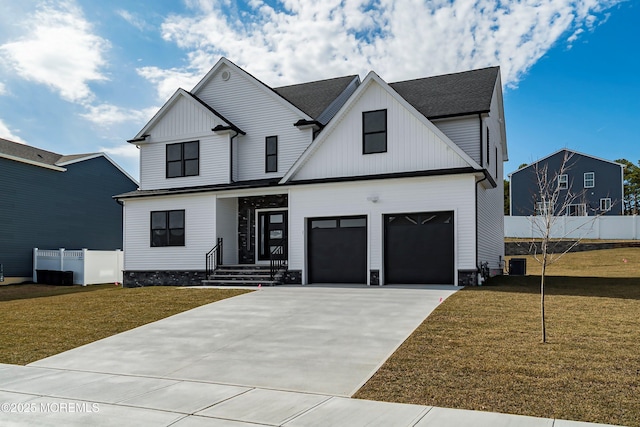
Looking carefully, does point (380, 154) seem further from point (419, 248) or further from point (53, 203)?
point (53, 203)

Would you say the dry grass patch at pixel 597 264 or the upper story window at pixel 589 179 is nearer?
the dry grass patch at pixel 597 264

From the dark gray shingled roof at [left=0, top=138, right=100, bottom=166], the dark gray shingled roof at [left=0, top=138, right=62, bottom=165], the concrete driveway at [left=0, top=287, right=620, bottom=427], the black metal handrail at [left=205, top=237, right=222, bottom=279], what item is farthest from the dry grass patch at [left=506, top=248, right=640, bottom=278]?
the dark gray shingled roof at [left=0, top=138, right=62, bottom=165]

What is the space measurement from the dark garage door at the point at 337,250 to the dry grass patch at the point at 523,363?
6639 millimetres

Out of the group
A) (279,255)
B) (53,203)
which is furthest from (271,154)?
(53,203)

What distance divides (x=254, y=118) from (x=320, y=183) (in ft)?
18.2

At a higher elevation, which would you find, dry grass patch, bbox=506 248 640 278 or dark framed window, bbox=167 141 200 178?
dark framed window, bbox=167 141 200 178

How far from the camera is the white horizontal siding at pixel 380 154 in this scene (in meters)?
17.3

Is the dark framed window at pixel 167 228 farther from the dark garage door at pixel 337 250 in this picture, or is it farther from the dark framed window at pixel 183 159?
the dark garage door at pixel 337 250

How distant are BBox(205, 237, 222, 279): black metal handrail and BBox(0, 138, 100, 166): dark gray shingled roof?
1447 cm

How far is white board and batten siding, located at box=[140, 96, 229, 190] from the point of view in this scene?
22.0m

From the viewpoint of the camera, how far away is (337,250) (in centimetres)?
1859

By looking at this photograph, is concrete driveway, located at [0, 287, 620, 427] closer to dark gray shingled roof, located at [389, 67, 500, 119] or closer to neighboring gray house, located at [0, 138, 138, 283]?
dark gray shingled roof, located at [389, 67, 500, 119]

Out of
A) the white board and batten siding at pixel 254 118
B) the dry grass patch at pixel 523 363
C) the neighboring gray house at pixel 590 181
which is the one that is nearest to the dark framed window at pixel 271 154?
the white board and batten siding at pixel 254 118

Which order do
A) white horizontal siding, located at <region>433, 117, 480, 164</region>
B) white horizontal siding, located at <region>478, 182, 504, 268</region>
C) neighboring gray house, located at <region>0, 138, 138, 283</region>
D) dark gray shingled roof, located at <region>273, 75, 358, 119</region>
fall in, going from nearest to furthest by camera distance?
white horizontal siding, located at <region>478, 182, 504, 268</region>
white horizontal siding, located at <region>433, 117, 480, 164</region>
dark gray shingled roof, located at <region>273, 75, 358, 119</region>
neighboring gray house, located at <region>0, 138, 138, 283</region>
